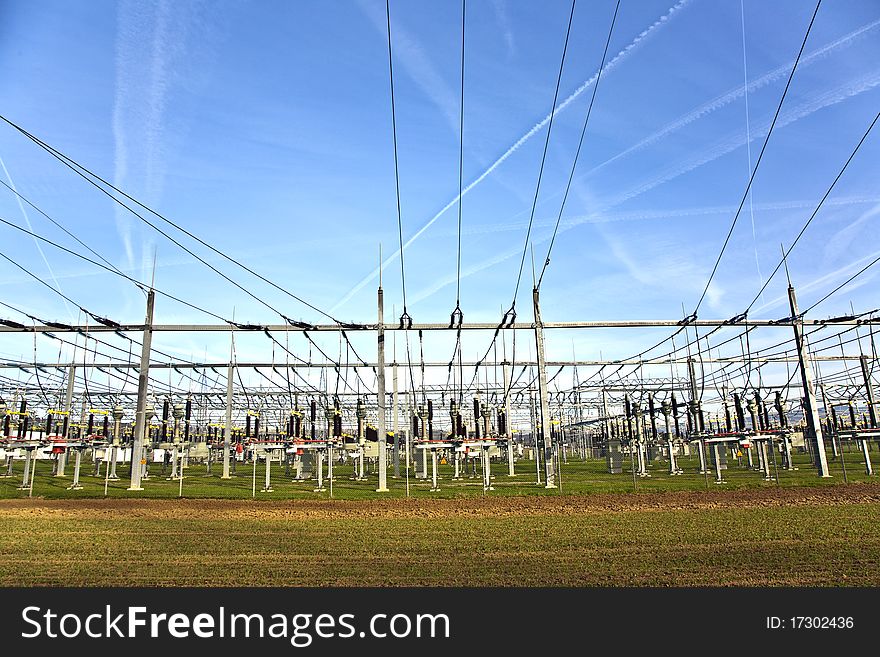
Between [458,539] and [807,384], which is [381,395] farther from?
[807,384]

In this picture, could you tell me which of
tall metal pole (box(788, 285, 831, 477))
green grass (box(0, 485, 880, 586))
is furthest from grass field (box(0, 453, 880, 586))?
tall metal pole (box(788, 285, 831, 477))

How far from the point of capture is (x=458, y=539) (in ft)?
22.8

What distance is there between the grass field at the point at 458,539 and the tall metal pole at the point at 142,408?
67.2 inches

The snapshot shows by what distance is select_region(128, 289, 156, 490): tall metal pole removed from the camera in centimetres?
1420

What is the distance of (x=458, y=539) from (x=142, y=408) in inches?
431

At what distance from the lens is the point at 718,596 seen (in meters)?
4.07


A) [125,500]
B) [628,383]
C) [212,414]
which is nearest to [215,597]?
[125,500]

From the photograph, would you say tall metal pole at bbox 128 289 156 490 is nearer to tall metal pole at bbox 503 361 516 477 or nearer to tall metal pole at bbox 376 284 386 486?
tall metal pole at bbox 376 284 386 486

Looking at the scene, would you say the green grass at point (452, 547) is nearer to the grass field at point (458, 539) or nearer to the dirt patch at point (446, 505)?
the grass field at point (458, 539)

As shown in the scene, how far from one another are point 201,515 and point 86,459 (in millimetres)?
28581

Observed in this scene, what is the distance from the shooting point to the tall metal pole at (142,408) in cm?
1420

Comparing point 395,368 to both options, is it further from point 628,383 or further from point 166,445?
point 628,383

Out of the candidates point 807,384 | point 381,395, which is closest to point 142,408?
point 381,395

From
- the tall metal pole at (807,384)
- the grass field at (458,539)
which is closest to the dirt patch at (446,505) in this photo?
the grass field at (458,539)
